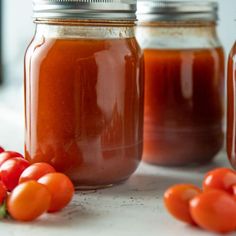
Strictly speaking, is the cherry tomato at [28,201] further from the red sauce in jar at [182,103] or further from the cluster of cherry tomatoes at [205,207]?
the red sauce in jar at [182,103]

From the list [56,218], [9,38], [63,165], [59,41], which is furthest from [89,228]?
[9,38]

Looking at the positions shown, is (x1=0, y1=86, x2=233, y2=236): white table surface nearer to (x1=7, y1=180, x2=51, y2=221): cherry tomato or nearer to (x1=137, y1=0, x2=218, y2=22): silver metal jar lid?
(x1=7, y1=180, x2=51, y2=221): cherry tomato

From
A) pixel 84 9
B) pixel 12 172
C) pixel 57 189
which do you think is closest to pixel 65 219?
pixel 57 189

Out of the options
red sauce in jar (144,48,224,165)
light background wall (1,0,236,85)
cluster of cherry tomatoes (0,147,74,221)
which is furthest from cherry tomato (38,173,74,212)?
light background wall (1,0,236,85)

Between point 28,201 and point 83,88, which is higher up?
point 83,88

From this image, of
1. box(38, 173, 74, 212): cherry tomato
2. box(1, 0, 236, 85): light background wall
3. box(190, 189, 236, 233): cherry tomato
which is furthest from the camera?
box(1, 0, 236, 85): light background wall

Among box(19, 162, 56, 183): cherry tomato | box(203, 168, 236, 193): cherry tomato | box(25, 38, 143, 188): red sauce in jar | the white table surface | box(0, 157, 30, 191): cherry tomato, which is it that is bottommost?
the white table surface

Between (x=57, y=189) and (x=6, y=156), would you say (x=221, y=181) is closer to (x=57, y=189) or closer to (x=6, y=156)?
(x=57, y=189)
